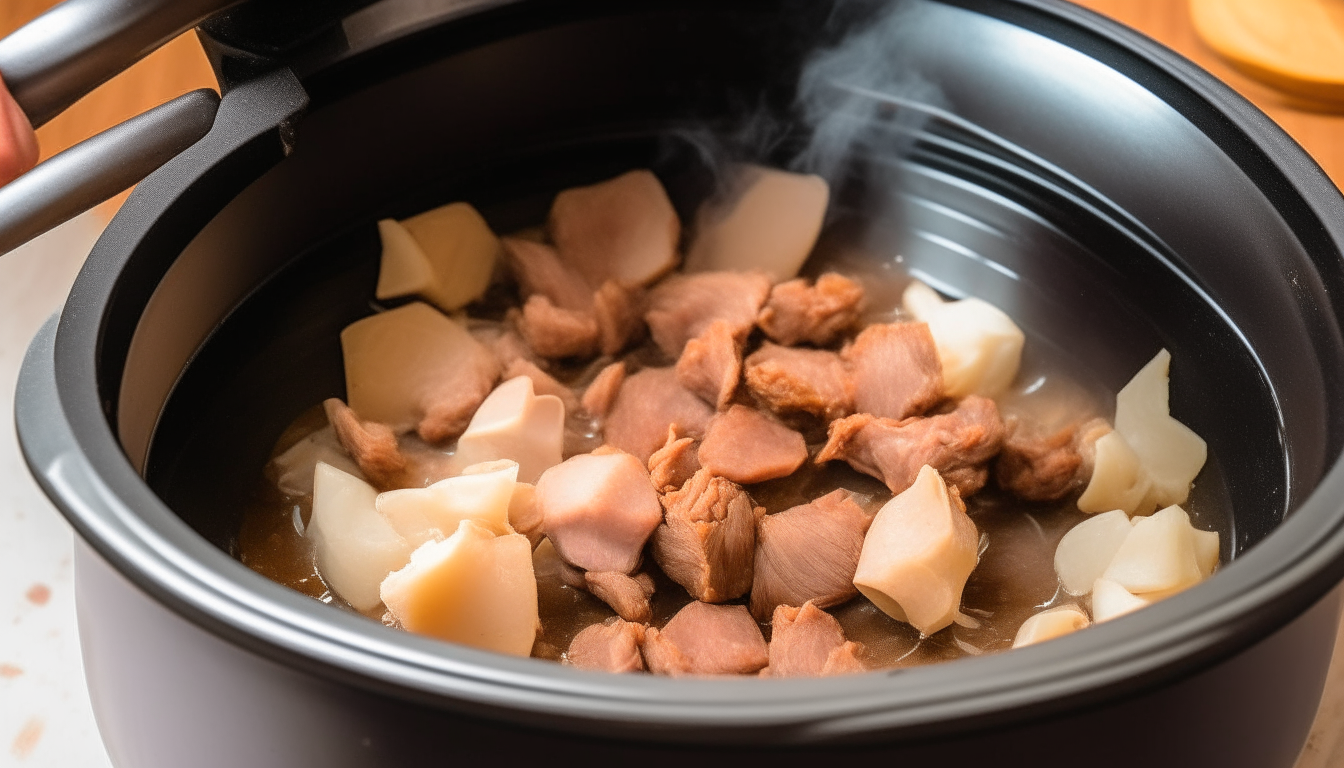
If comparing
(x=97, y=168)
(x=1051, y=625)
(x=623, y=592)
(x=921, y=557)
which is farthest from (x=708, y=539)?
(x=97, y=168)

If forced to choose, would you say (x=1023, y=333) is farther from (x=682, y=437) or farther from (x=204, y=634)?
(x=204, y=634)

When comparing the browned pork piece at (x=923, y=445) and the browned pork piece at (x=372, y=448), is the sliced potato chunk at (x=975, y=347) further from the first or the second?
the browned pork piece at (x=372, y=448)

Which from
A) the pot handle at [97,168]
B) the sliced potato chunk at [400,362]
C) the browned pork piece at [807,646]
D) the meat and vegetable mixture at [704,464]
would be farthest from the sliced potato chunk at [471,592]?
the pot handle at [97,168]

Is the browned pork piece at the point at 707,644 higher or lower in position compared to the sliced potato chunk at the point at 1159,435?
lower

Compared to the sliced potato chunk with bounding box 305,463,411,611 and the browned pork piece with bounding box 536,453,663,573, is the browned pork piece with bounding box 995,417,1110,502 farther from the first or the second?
the sliced potato chunk with bounding box 305,463,411,611

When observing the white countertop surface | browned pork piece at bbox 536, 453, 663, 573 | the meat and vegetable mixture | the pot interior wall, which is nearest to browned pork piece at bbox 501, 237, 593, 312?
the meat and vegetable mixture

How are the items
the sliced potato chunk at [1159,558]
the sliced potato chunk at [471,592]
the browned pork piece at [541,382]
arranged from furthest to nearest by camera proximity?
the browned pork piece at [541,382] < the sliced potato chunk at [1159,558] < the sliced potato chunk at [471,592]

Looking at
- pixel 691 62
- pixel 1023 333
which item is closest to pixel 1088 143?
pixel 1023 333
